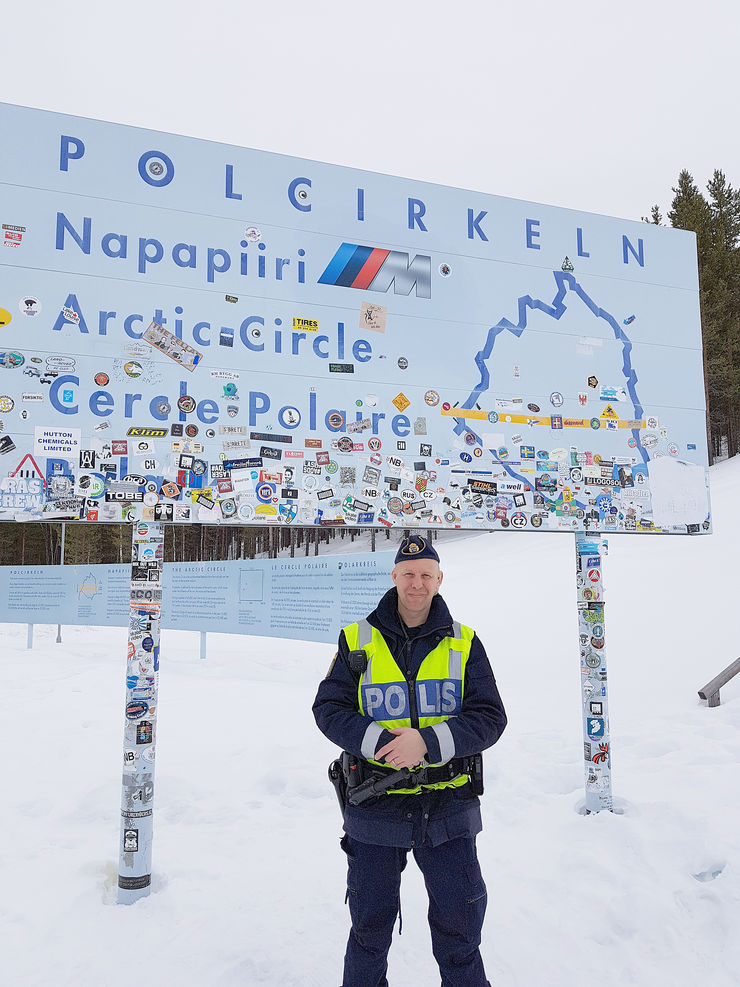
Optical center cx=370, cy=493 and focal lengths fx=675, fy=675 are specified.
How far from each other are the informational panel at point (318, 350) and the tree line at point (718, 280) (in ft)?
103

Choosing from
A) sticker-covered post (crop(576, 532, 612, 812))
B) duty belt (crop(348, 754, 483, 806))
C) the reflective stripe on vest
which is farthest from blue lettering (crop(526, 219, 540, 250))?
duty belt (crop(348, 754, 483, 806))

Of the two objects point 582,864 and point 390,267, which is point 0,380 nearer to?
point 390,267

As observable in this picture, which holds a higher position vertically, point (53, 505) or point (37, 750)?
point (53, 505)

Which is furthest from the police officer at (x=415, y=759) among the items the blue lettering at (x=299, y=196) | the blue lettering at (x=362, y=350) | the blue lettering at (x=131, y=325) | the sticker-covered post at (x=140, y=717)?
the blue lettering at (x=299, y=196)

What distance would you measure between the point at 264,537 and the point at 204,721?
153 ft

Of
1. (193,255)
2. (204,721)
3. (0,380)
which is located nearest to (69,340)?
(0,380)

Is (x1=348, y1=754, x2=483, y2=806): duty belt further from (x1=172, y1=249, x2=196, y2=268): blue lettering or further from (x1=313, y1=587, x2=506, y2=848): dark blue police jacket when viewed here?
(x1=172, y1=249, x2=196, y2=268): blue lettering

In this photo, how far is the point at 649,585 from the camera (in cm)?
1362

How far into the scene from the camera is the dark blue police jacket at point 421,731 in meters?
2.36

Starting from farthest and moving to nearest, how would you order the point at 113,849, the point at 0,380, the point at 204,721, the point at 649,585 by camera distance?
the point at 649,585
the point at 204,721
the point at 113,849
the point at 0,380

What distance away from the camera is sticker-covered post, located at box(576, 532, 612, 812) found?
4.42 metres

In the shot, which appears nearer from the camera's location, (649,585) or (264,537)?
(649,585)

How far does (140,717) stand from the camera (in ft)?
11.9

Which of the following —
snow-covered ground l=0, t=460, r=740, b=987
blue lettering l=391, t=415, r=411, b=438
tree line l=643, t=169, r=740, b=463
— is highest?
tree line l=643, t=169, r=740, b=463
